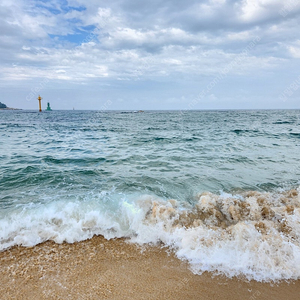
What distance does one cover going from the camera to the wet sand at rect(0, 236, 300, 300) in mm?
3148

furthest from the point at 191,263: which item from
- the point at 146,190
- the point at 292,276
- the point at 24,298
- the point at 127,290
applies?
the point at 146,190

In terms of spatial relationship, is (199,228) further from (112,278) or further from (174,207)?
(112,278)

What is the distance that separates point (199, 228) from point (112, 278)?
192cm

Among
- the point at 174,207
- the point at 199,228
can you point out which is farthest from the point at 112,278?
the point at 174,207

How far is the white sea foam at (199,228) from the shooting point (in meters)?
3.68

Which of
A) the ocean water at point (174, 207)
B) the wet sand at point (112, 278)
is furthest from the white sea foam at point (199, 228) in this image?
the wet sand at point (112, 278)

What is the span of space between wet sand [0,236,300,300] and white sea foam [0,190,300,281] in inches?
8.9

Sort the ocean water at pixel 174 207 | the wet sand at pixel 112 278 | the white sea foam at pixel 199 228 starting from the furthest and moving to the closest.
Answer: the ocean water at pixel 174 207
the white sea foam at pixel 199 228
the wet sand at pixel 112 278

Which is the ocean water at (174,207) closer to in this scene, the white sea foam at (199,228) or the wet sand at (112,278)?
the white sea foam at (199,228)

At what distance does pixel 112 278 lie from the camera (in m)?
3.43

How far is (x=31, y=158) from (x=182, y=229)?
907cm

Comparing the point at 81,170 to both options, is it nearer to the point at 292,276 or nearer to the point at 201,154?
the point at 201,154

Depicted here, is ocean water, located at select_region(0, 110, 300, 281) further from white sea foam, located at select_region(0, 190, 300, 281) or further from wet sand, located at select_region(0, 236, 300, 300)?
wet sand, located at select_region(0, 236, 300, 300)

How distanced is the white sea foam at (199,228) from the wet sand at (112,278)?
0.75ft
